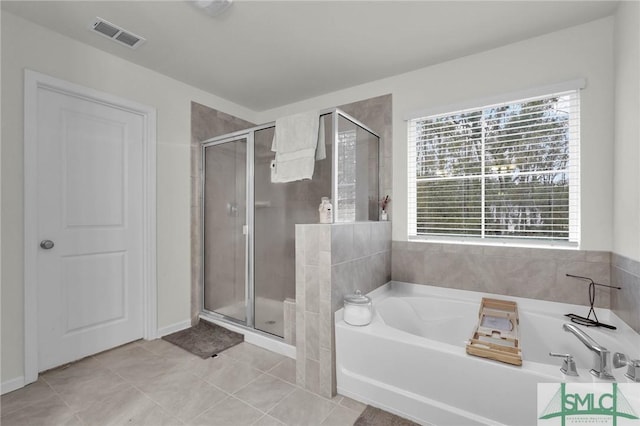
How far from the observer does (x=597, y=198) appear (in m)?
1.93

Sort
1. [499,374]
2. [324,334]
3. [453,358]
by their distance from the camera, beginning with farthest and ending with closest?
[324,334] < [453,358] < [499,374]

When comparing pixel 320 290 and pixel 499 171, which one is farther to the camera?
pixel 499 171

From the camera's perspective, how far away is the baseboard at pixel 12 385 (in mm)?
1795

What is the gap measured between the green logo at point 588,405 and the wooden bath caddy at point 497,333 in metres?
0.18

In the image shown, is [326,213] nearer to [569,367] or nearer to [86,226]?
[569,367]

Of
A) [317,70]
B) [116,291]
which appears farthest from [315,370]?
[317,70]

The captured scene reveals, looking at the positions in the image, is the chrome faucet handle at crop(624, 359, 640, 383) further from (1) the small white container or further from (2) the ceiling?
(2) the ceiling

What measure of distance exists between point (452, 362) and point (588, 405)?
0.51 metres

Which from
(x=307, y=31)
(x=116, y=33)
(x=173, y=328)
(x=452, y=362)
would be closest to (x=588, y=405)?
(x=452, y=362)

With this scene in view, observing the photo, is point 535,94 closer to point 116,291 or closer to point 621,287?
point 621,287

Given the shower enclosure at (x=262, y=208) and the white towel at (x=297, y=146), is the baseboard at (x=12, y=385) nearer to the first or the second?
the shower enclosure at (x=262, y=208)

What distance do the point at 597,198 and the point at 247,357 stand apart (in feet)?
9.13

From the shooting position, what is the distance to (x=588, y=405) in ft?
3.80

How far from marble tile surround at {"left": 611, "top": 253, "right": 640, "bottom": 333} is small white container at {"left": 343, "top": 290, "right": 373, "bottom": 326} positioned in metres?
1.42
